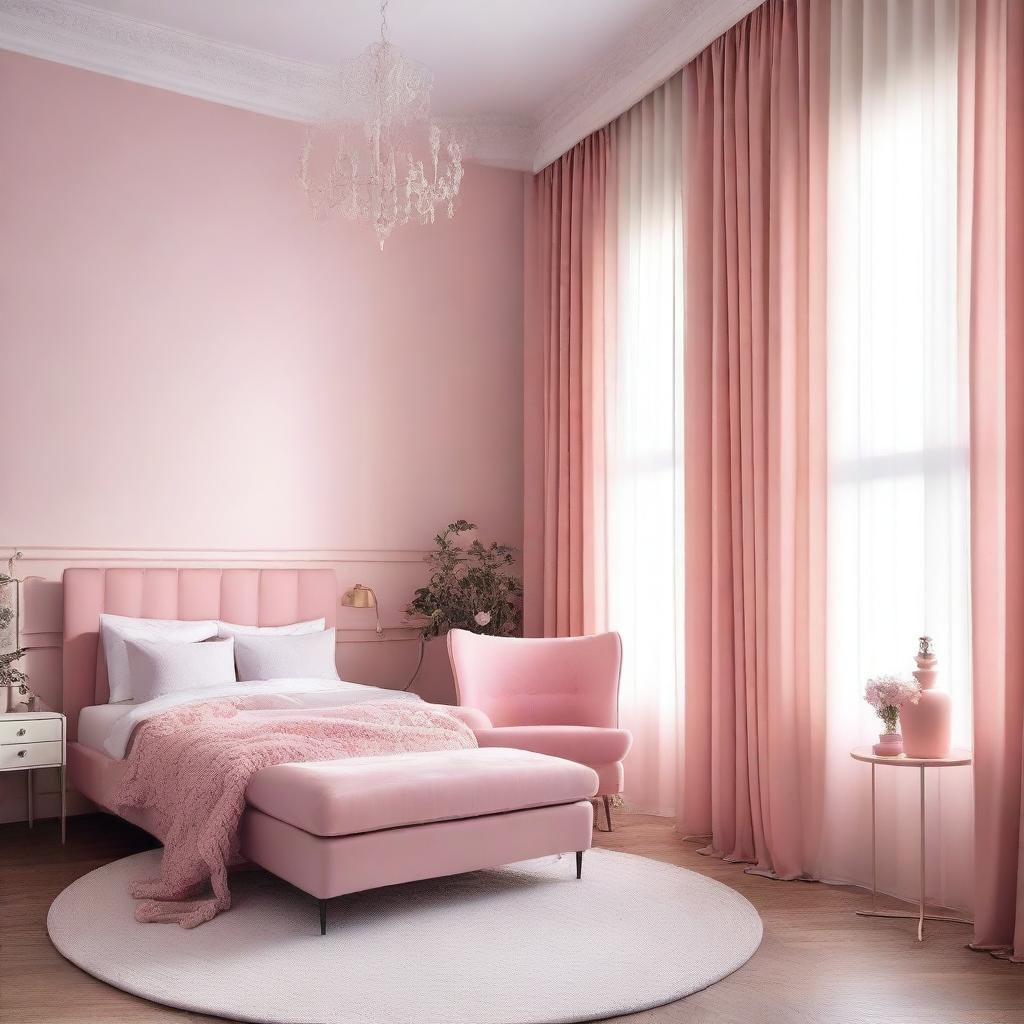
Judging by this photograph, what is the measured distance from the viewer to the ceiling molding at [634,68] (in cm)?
522

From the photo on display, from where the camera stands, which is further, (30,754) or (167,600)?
(167,600)

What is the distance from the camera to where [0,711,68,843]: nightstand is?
192 inches

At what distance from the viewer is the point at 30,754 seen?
16.1ft

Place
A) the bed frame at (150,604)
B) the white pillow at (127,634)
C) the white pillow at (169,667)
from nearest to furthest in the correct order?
the white pillow at (169,667), the white pillow at (127,634), the bed frame at (150,604)

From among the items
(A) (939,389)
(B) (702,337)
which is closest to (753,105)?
(B) (702,337)

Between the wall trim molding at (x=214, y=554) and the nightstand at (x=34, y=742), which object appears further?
the wall trim molding at (x=214, y=554)

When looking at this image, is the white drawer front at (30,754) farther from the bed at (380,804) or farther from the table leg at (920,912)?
the table leg at (920,912)

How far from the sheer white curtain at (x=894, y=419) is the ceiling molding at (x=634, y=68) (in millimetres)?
894

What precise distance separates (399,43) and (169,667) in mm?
3523

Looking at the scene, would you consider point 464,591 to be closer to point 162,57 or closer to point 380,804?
point 380,804

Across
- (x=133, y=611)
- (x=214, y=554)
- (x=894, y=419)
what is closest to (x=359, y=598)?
(x=214, y=554)

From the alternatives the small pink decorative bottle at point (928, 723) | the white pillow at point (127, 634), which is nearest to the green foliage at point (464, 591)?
the white pillow at point (127, 634)

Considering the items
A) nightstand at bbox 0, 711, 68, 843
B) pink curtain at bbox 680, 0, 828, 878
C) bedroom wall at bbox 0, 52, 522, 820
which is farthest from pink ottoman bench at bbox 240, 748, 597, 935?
bedroom wall at bbox 0, 52, 522, 820

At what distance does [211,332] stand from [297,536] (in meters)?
1.25
